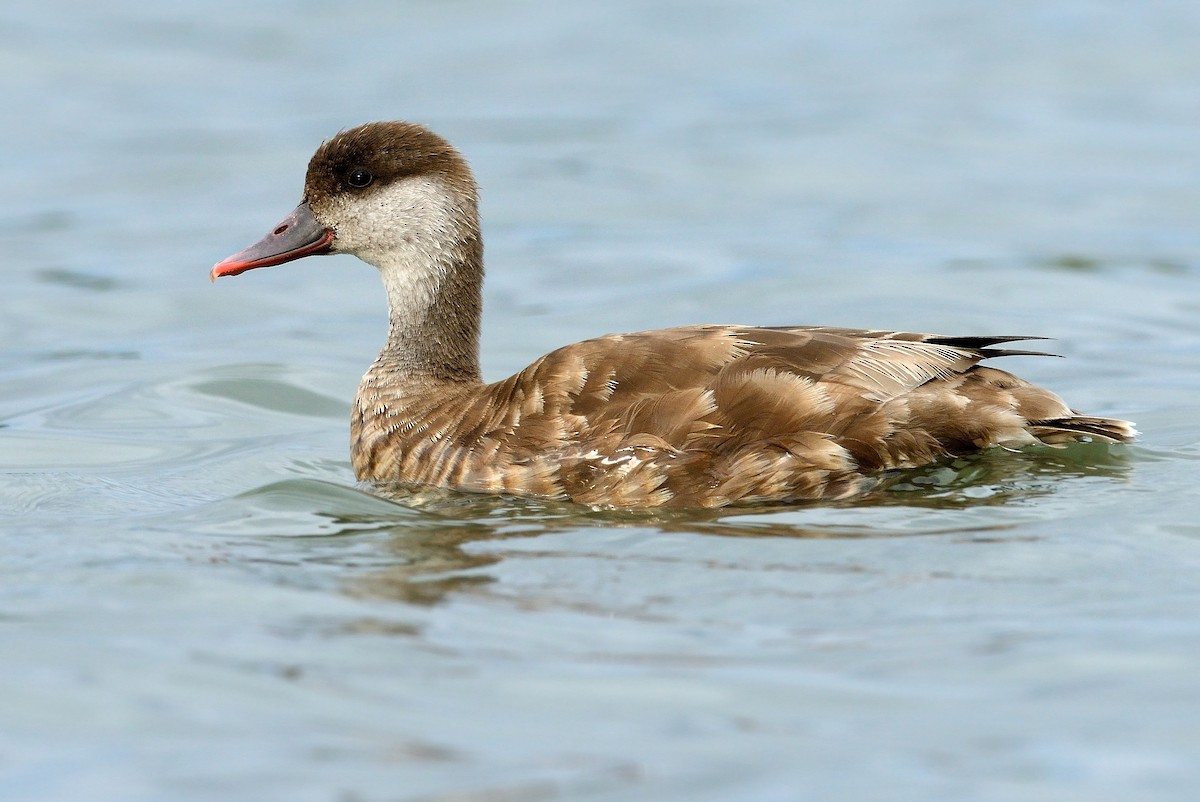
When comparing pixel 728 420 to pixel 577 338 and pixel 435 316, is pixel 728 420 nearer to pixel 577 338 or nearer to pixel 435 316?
pixel 435 316

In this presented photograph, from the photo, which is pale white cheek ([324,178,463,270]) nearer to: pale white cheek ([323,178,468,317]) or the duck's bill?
pale white cheek ([323,178,468,317])

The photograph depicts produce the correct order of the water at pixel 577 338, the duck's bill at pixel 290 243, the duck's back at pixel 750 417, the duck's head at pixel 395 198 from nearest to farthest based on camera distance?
the water at pixel 577 338
the duck's back at pixel 750 417
the duck's head at pixel 395 198
the duck's bill at pixel 290 243

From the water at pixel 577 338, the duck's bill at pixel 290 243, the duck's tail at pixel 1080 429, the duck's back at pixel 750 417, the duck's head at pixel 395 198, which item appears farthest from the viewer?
the duck's bill at pixel 290 243

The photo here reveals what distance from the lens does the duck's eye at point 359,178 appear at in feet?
25.9

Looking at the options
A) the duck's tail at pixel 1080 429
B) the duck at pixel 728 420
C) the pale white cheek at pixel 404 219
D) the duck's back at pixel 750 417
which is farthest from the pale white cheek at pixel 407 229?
the duck's tail at pixel 1080 429

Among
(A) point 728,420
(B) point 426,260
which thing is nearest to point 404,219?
(B) point 426,260

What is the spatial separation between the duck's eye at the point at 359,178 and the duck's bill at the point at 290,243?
0.81ft

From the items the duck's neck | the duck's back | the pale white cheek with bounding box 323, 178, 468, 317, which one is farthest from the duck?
the pale white cheek with bounding box 323, 178, 468, 317

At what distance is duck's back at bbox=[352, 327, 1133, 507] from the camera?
6707 millimetres

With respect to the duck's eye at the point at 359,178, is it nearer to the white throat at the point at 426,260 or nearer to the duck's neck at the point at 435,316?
the white throat at the point at 426,260

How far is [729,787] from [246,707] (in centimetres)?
137

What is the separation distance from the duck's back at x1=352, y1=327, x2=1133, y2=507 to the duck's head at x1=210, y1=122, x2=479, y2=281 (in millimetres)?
1033

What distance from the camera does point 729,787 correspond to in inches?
172

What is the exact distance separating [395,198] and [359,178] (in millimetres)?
192
